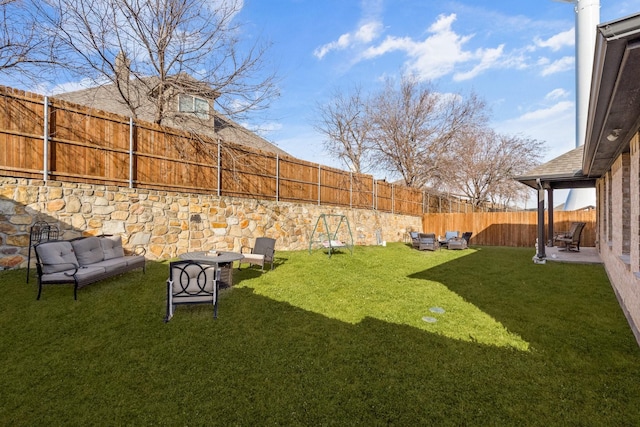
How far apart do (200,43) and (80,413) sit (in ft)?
35.8

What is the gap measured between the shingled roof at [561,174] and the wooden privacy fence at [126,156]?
8590 millimetres

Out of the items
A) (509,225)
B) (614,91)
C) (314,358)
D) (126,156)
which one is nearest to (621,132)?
(614,91)

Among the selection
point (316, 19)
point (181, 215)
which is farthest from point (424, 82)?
point (181, 215)

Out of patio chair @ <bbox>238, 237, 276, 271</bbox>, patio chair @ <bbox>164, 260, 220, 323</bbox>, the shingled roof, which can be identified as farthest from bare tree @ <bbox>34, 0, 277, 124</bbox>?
the shingled roof

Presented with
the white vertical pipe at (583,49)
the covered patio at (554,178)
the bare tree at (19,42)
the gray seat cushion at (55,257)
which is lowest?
the gray seat cushion at (55,257)

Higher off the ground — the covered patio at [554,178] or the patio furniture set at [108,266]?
the covered patio at [554,178]

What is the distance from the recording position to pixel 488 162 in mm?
25875

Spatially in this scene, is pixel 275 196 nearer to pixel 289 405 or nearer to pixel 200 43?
pixel 200 43

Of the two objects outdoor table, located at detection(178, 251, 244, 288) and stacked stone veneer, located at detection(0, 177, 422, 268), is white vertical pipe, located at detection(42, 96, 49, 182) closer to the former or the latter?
stacked stone veneer, located at detection(0, 177, 422, 268)

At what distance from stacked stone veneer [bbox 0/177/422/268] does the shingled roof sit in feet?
28.8

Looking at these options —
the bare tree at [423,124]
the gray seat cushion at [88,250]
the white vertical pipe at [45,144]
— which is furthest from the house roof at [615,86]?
the bare tree at [423,124]

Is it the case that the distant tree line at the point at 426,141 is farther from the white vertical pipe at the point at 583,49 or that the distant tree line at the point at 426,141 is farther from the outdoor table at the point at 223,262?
the outdoor table at the point at 223,262

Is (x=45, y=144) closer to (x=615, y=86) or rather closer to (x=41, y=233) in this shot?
(x=41, y=233)

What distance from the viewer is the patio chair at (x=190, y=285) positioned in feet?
15.2
